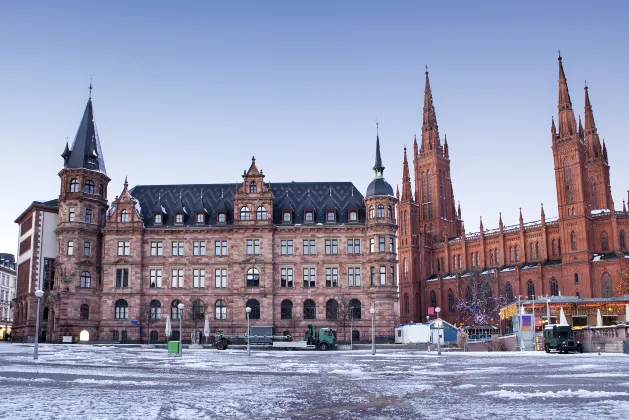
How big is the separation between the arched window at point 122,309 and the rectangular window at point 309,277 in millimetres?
20222

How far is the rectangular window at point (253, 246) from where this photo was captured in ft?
234

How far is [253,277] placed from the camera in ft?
232

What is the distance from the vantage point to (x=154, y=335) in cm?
7069

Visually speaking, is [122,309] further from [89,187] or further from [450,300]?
[450,300]

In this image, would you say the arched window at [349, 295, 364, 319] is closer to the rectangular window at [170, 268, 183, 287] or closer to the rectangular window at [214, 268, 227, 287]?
the rectangular window at [214, 268, 227, 287]

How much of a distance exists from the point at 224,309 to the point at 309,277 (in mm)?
10141

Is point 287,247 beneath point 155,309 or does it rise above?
above

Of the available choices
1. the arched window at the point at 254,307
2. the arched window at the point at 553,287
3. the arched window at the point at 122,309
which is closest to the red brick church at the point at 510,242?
the arched window at the point at 553,287

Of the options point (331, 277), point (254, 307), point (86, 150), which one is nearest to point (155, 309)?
point (254, 307)

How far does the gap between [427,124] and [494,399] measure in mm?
136734

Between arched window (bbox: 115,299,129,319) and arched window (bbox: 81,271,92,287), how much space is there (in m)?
4.05

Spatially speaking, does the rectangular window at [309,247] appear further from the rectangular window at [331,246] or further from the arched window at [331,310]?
the arched window at [331,310]

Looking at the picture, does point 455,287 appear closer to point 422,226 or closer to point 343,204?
point 422,226

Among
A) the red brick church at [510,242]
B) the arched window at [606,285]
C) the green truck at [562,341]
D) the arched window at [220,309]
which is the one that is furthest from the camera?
the red brick church at [510,242]
